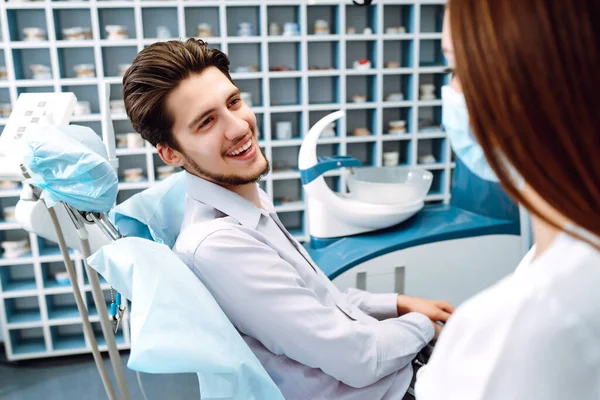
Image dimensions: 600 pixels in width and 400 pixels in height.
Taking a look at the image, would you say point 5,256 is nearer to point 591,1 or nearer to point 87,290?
point 87,290

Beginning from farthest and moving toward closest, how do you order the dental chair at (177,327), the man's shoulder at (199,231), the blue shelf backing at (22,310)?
the blue shelf backing at (22,310) < the man's shoulder at (199,231) < the dental chair at (177,327)

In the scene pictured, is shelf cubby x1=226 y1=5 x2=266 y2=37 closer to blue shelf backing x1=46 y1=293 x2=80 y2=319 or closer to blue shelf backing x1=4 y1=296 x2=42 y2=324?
blue shelf backing x1=46 y1=293 x2=80 y2=319

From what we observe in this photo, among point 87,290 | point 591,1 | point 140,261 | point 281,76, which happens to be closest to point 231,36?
point 281,76

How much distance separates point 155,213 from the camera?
133cm

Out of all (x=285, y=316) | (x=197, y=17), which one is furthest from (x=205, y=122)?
(x=197, y=17)

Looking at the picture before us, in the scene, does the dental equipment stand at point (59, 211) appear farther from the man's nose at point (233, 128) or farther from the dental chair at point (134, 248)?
the man's nose at point (233, 128)

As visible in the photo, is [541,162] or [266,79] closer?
[541,162]

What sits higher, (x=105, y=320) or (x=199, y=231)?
(x=199, y=231)

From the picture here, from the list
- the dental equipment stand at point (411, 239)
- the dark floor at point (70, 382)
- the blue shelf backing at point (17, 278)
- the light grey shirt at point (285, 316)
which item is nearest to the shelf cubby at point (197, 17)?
the dental equipment stand at point (411, 239)

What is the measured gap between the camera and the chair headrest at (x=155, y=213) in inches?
50.3

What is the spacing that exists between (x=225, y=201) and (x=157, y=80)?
30 centimetres

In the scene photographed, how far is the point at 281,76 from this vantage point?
2.92 meters

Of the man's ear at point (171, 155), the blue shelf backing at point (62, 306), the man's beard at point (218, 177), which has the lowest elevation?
the blue shelf backing at point (62, 306)

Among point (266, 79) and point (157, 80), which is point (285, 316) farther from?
point (266, 79)
